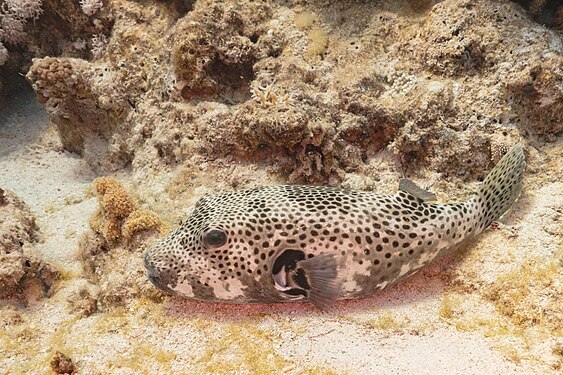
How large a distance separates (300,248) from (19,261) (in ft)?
7.74

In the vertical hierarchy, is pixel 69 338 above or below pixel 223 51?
below

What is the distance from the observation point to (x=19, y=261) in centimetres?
348

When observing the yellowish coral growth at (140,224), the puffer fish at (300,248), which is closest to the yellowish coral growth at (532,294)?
the puffer fish at (300,248)

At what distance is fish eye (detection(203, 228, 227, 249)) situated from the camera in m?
2.82

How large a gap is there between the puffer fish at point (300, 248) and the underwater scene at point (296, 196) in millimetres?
14

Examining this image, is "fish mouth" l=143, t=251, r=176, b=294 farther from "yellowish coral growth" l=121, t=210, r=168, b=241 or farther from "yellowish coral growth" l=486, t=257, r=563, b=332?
"yellowish coral growth" l=486, t=257, r=563, b=332

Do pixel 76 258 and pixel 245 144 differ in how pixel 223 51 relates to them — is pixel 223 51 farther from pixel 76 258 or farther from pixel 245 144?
pixel 76 258

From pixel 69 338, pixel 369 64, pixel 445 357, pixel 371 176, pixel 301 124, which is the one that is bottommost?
pixel 69 338

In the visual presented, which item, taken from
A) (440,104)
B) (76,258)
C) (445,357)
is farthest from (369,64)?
(76,258)

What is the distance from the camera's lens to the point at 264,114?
377 cm

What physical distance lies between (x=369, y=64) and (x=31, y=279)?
3694 mm

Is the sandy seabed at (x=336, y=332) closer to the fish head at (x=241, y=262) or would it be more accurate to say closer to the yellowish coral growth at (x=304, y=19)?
the fish head at (x=241, y=262)

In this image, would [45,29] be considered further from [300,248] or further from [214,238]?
[300,248]

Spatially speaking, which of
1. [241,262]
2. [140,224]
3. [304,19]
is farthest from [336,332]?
[304,19]
